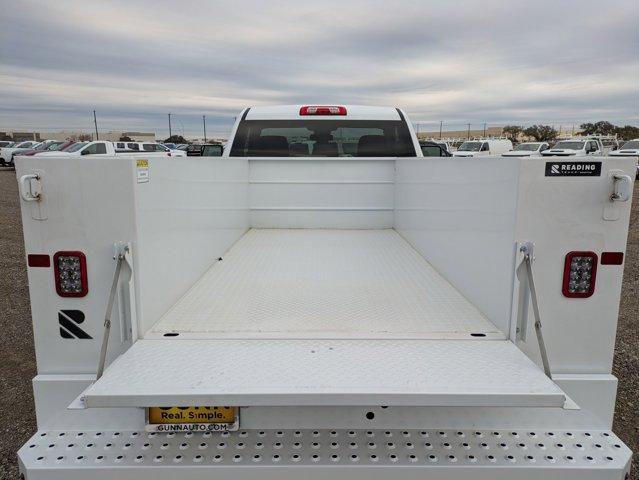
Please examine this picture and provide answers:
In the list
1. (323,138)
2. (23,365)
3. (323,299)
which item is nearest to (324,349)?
(323,299)

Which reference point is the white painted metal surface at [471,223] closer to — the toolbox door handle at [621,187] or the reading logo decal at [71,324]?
the toolbox door handle at [621,187]

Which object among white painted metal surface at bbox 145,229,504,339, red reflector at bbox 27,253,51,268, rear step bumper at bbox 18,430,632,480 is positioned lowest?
rear step bumper at bbox 18,430,632,480

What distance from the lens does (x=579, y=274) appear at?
2.34 meters

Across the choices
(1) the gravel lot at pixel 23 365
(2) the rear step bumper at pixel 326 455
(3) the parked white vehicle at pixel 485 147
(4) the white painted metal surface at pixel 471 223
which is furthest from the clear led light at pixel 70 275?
(3) the parked white vehicle at pixel 485 147

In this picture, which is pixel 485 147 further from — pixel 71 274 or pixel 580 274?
pixel 71 274

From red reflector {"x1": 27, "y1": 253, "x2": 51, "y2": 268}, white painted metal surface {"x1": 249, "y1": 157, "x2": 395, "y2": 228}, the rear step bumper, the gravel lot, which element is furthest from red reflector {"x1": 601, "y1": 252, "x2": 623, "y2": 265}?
white painted metal surface {"x1": 249, "y1": 157, "x2": 395, "y2": 228}

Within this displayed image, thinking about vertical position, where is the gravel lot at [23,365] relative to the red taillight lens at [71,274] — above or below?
below

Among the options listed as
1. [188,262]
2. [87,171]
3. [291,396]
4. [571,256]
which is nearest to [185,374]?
[291,396]

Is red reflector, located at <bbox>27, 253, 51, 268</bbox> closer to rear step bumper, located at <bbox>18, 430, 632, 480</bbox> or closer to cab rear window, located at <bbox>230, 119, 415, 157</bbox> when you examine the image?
rear step bumper, located at <bbox>18, 430, 632, 480</bbox>

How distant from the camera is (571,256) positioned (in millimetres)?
2320

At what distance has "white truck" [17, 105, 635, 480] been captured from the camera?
6.51ft

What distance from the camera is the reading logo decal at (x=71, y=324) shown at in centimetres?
237

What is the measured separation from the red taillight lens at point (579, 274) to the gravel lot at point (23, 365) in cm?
168

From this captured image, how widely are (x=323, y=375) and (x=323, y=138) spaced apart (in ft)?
14.1
